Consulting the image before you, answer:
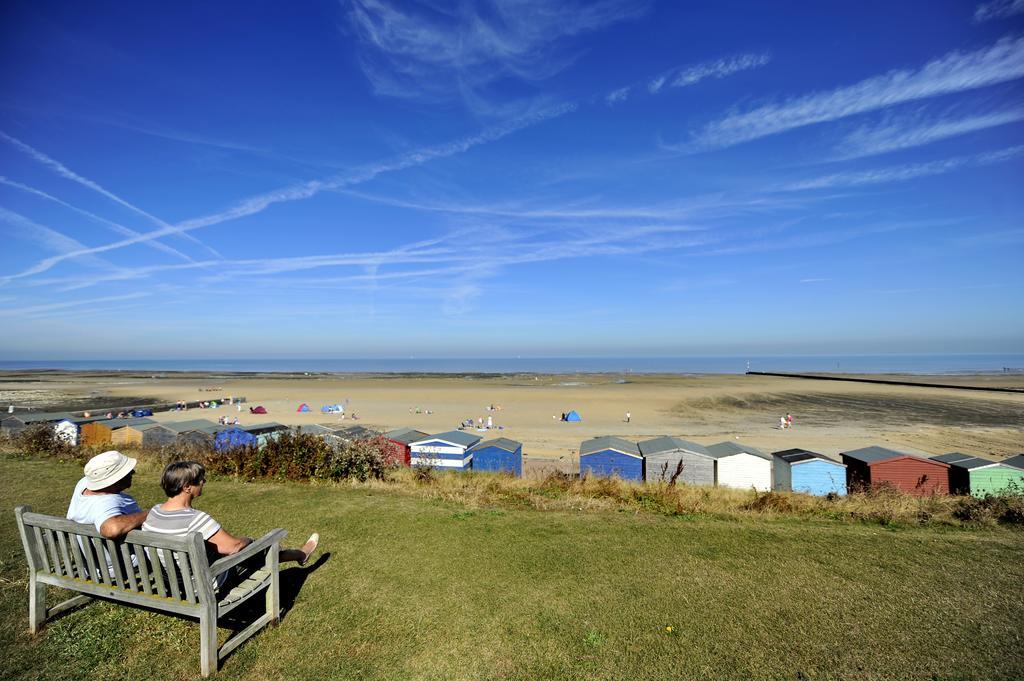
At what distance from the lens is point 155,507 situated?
13.7 feet

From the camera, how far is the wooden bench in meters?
3.88

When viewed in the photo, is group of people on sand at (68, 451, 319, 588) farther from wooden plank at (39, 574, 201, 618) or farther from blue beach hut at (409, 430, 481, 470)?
blue beach hut at (409, 430, 481, 470)

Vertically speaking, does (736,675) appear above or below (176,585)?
below

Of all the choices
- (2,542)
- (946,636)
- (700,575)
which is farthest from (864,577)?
(2,542)

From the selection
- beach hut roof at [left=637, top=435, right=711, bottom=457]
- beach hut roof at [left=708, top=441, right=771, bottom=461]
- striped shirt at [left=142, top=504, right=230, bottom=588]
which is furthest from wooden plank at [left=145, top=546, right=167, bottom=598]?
beach hut roof at [left=708, top=441, right=771, bottom=461]

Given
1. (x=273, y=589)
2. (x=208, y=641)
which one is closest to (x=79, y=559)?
(x=208, y=641)

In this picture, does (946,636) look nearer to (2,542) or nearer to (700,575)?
(700,575)

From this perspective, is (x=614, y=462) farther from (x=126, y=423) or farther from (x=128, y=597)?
(x=126, y=423)

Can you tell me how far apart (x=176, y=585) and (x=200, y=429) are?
1552 cm

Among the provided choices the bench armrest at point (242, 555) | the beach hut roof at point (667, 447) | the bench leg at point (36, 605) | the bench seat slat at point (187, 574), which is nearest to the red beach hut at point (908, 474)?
the beach hut roof at point (667, 447)

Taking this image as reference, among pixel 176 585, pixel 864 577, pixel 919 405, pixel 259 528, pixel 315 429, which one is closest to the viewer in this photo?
pixel 176 585

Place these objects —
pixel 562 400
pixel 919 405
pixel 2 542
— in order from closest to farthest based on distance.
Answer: pixel 2 542, pixel 919 405, pixel 562 400

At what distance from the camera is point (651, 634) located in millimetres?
4633

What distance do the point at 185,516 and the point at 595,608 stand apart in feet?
12.4
